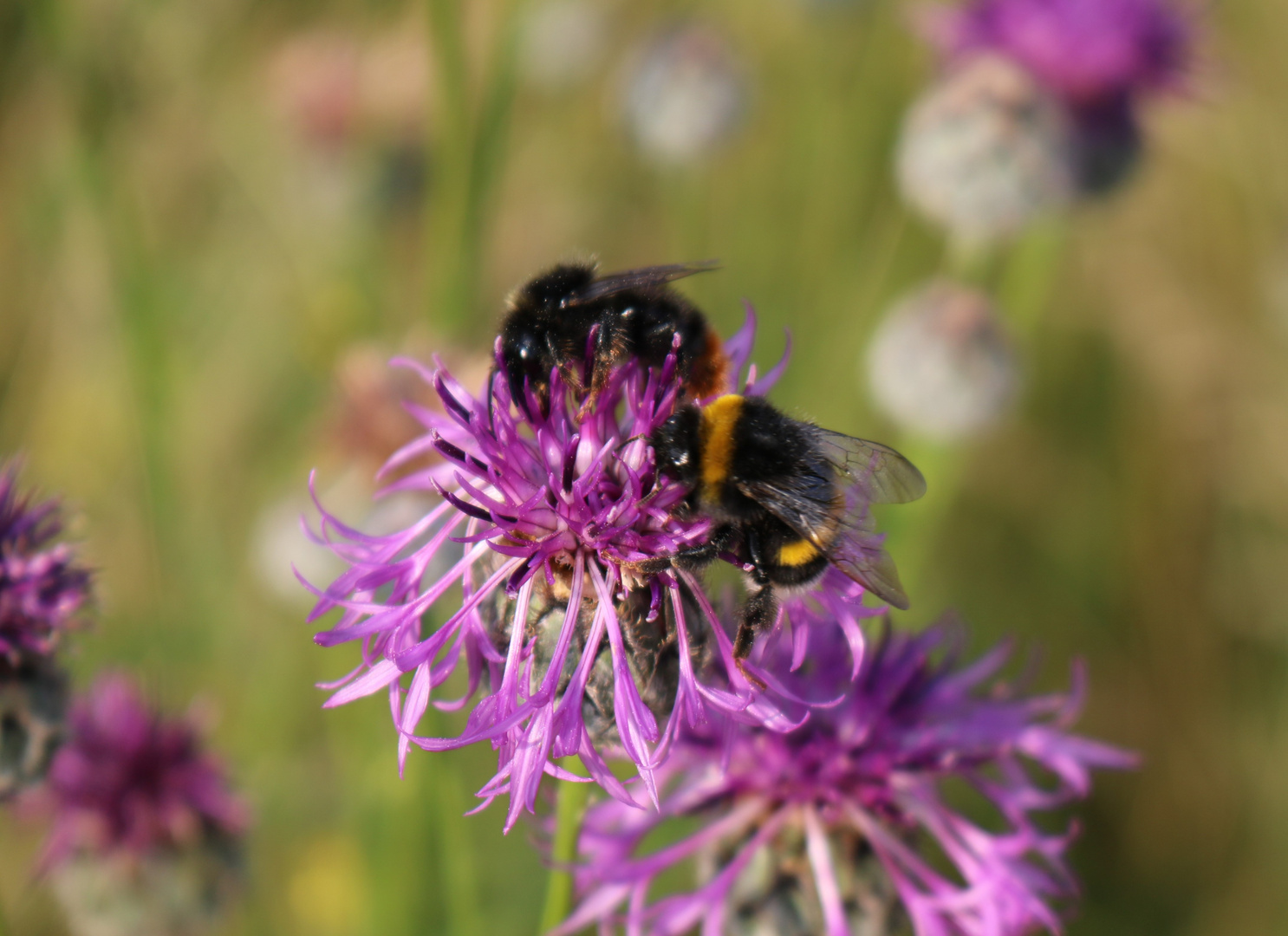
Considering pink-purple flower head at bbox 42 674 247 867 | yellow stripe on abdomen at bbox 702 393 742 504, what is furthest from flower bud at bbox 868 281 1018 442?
pink-purple flower head at bbox 42 674 247 867

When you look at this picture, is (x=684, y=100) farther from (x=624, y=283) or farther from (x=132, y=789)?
(x=132, y=789)

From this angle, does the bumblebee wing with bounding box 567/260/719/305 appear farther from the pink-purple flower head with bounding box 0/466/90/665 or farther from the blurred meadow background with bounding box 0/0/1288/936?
the blurred meadow background with bounding box 0/0/1288/936

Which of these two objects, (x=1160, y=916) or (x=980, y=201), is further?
(x=1160, y=916)

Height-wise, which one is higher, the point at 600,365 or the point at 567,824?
the point at 600,365

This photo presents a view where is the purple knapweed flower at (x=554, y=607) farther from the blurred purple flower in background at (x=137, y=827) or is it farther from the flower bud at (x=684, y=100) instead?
the flower bud at (x=684, y=100)

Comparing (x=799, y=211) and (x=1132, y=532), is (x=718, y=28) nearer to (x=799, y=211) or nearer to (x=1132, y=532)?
(x=799, y=211)

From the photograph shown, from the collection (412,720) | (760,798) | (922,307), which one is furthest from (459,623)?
(922,307)

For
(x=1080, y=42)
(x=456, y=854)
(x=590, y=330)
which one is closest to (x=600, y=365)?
(x=590, y=330)

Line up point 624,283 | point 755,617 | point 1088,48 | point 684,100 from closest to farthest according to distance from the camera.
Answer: point 755,617 < point 624,283 < point 1088,48 < point 684,100
